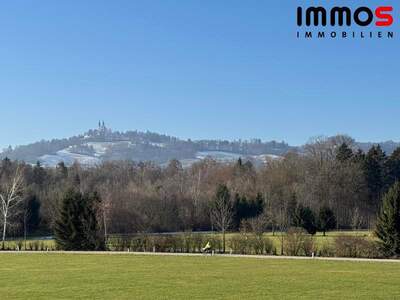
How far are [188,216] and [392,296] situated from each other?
6034 centimetres

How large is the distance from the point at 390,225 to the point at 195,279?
18.6m

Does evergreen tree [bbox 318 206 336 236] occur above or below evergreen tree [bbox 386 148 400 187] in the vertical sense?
below

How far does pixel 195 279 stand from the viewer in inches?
941

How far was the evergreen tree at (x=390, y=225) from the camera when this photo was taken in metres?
36.9

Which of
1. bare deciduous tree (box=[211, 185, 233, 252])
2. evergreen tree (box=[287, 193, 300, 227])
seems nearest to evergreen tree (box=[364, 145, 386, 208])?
evergreen tree (box=[287, 193, 300, 227])

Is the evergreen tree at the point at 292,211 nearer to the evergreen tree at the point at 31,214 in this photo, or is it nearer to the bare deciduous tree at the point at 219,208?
the bare deciduous tree at the point at 219,208

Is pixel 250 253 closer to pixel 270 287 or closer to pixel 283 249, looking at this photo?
pixel 283 249

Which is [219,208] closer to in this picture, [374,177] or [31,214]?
[31,214]

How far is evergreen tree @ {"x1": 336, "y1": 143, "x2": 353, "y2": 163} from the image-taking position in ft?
277

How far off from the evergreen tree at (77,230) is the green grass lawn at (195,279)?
30.5 ft

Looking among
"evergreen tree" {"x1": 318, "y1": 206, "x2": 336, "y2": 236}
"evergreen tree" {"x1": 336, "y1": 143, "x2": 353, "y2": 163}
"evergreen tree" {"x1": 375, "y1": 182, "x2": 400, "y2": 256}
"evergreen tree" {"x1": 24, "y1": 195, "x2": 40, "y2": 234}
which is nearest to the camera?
"evergreen tree" {"x1": 375, "y1": 182, "x2": 400, "y2": 256}

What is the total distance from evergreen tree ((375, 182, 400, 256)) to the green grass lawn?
5.61m

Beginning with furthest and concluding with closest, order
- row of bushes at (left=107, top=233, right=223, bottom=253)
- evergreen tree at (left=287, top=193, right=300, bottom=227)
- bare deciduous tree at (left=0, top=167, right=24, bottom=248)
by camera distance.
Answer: evergreen tree at (left=287, top=193, right=300, bottom=227) → bare deciduous tree at (left=0, top=167, right=24, bottom=248) → row of bushes at (left=107, top=233, right=223, bottom=253)

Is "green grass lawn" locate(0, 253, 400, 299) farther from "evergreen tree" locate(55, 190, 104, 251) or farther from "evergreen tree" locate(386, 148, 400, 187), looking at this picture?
"evergreen tree" locate(386, 148, 400, 187)
